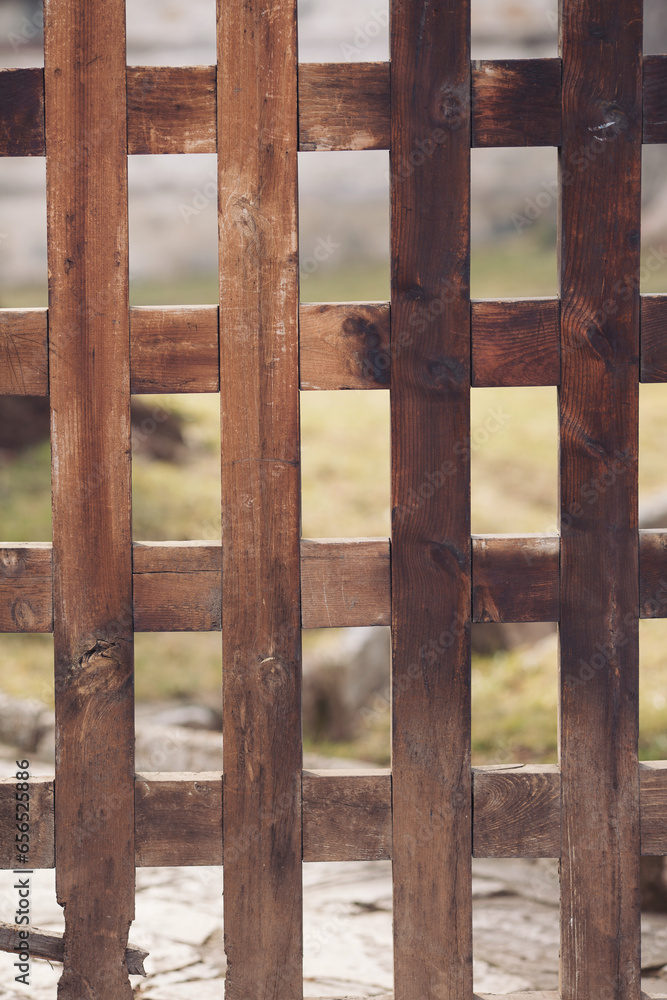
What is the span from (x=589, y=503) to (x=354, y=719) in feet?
10.9

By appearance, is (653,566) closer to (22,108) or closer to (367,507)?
(22,108)

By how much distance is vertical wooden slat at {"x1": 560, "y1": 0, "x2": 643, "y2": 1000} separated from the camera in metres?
1.64

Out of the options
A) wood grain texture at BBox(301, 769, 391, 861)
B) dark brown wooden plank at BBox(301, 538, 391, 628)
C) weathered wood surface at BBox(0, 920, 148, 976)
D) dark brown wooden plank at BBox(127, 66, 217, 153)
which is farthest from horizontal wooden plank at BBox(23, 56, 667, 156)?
weathered wood surface at BBox(0, 920, 148, 976)

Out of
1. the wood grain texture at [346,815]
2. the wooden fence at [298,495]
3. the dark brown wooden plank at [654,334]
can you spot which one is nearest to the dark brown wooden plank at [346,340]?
the wooden fence at [298,495]

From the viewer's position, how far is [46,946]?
66.9 inches

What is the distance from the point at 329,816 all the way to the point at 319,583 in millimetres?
444

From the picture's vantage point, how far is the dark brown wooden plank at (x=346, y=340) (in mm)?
1644

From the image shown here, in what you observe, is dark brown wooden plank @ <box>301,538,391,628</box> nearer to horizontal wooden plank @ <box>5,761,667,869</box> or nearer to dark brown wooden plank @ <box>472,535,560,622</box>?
dark brown wooden plank @ <box>472,535,560,622</box>

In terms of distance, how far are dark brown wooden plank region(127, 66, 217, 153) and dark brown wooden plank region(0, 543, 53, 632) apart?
796mm

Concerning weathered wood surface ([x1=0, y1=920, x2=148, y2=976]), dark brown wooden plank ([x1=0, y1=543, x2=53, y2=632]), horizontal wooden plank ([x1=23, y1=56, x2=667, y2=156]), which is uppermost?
horizontal wooden plank ([x1=23, y1=56, x2=667, y2=156])

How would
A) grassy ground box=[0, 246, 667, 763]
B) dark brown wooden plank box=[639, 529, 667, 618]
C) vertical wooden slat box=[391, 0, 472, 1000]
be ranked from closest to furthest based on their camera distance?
vertical wooden slat box=[391, 0, 472, 1000]
dark brown wooden plank box=[639, 529, 667, 618]
grassy ground box=[0, 246, 667, 763]

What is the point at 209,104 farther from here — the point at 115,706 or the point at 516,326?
the point at 115,706

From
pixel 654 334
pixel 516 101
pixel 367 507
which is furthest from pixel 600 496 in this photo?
pixel 367 507

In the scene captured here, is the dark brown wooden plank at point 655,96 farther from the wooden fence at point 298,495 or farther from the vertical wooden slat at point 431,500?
the vertical wooden slat at point 431,500
